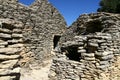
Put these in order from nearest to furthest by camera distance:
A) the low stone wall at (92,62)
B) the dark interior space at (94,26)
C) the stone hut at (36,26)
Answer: the low stone wall at (92,62), the dark interior space at (94,26), the stone hut at (36,26)

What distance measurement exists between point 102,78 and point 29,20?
17.3ft

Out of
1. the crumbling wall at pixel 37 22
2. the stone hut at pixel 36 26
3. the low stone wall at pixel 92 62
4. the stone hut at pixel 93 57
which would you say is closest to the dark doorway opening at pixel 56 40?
the stone hut at pixel 36 26

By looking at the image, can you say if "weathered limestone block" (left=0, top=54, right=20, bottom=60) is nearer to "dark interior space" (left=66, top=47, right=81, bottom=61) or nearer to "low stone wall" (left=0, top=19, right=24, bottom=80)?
"low stone wall" (left=0, top=19, right=24, bottom=80)

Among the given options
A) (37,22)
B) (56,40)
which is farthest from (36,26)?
(56,40)

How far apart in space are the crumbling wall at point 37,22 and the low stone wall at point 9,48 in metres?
6.07

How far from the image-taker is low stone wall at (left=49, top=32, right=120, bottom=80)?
22.6 ft

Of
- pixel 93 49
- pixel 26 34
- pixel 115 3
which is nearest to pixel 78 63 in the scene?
pixel 93 49

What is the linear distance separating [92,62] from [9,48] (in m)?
4.16

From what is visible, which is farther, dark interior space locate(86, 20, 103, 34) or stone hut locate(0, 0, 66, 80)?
stone hut locate(0, 0, 66, 80)

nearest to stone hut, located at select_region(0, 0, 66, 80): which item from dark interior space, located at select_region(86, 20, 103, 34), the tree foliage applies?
dark interior space, located at select_region(86, 20, 103, 34)

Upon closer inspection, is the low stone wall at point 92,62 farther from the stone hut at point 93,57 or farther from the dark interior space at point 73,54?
the dark interior space at point 73,54

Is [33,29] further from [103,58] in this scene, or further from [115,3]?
[115,3]

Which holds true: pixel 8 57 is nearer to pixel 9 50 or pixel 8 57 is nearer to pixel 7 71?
pixel 9 50

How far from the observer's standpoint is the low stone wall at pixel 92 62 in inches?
272
